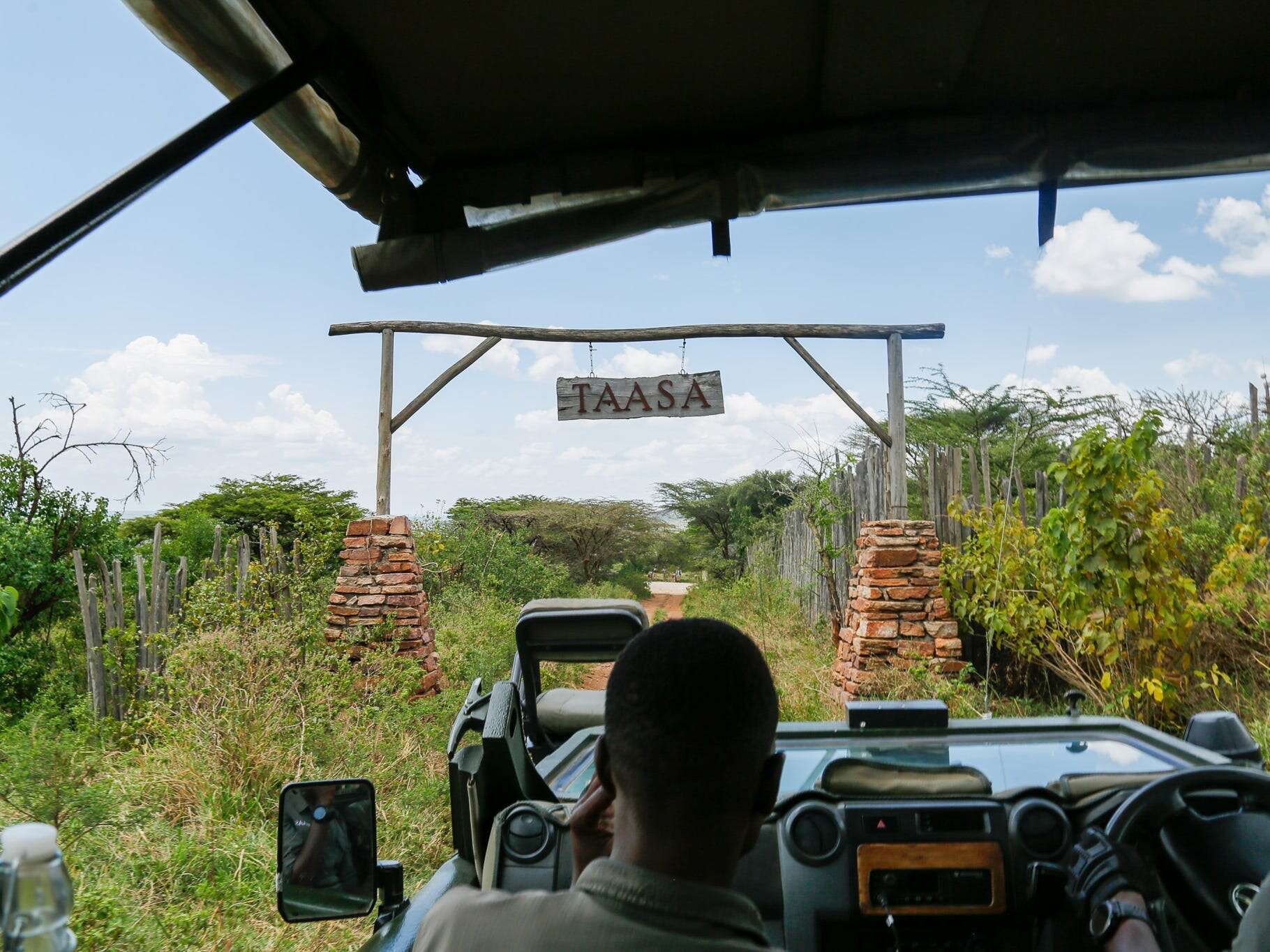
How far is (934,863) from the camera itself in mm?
1657

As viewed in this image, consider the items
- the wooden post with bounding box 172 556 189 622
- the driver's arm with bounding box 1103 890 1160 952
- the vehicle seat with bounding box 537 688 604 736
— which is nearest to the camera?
the driver's arm with bounding box 1103 890 1160 952

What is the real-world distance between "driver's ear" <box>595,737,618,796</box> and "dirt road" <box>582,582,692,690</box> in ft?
28.4

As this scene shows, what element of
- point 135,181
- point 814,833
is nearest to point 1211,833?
point 814,833

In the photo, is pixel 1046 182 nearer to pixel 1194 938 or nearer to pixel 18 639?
pixel 1194 938

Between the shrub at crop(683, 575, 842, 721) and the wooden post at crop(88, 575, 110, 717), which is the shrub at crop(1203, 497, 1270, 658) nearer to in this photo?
the shrub at crop(683, 575, 842, 721)

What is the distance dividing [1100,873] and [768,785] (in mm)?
678

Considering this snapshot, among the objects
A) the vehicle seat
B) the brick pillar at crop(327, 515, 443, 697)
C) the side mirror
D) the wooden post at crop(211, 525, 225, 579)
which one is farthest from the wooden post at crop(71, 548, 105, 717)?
→ the side mirror

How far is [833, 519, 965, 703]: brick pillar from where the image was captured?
24.6 ft

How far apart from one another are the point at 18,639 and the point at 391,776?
5.11 metres

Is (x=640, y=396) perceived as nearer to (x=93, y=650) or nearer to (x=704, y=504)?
(x=93, y=650)

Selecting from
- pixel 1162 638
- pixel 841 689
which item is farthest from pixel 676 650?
pixel 841 689

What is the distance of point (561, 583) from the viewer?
16938 mm

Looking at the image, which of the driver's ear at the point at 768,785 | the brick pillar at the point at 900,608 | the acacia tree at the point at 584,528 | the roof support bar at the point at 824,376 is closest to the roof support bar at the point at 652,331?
the roof support bar at the point at 824,376

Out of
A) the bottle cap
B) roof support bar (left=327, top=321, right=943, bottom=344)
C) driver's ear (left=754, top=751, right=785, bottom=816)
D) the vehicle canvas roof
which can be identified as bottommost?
driver's ear (left=754, top=751, right=785, bottom=816)
